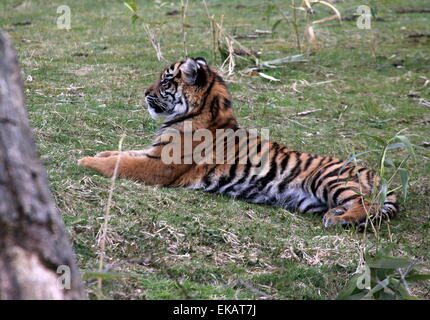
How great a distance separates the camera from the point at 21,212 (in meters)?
2.13

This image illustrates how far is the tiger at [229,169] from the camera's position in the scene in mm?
5301

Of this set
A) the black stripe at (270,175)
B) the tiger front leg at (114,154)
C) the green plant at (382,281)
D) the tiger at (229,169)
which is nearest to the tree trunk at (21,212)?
the green plant at (382,281)

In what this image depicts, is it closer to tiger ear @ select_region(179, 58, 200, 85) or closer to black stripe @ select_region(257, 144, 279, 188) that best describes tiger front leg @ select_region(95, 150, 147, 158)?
tiger ear @ select_region(179, 58, 200, 85)

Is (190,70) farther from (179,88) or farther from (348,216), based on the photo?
(348,216)

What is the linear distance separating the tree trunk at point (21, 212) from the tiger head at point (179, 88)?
3686 millimetres

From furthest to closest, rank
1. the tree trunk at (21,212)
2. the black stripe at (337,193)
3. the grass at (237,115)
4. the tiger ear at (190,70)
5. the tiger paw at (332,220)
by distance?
the tiger ear at (190,70) < the black stripe at (337,193) < the tiger paw at (332,220) < the grass at (237,115) < the tree trunk at (21,212)

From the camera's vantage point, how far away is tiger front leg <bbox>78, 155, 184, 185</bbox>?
203 inches

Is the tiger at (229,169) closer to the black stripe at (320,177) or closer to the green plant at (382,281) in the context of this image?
the black stripe at (320,177)

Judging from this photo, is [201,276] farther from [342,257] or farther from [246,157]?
[246,157]

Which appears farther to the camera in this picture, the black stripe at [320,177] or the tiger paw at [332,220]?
the black stripe at [320,177]

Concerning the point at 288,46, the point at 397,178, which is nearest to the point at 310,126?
the point at 397,178

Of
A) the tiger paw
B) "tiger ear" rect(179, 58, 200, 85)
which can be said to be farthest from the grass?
"tiger ear" rect(179, 58, 200, 85)
